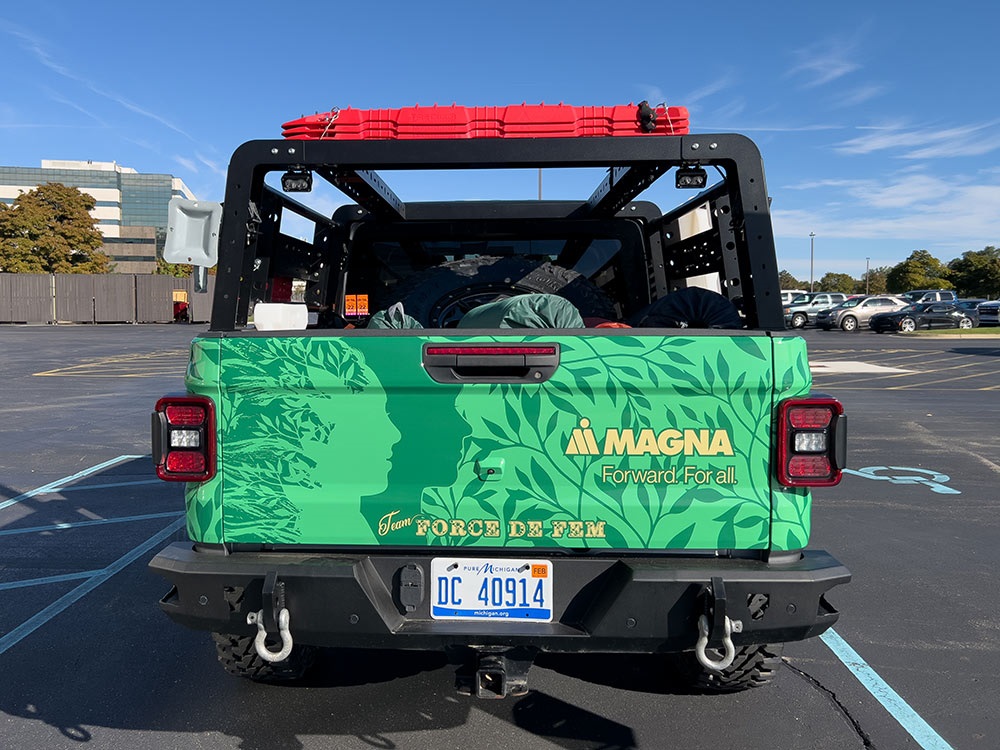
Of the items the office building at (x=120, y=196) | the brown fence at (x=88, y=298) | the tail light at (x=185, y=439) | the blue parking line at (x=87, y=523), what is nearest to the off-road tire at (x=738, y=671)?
the tail light at (x=185, y=439)

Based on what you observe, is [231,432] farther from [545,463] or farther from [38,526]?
[38,526]

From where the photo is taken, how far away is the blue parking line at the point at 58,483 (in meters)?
6.40

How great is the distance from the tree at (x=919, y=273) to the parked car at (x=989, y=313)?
3075 centimetres

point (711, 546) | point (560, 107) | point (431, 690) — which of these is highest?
point (560, 107)

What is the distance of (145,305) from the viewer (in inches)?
1695

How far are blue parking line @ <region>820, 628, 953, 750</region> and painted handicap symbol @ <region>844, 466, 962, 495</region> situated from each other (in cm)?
392

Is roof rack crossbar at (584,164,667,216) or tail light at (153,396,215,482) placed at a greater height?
roof rack crossbar at (584,164,667,216)

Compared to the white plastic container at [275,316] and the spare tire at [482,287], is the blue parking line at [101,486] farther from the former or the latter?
the white plastic container at [275,316]

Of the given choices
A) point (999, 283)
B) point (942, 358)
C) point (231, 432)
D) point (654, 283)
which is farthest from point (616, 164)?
point (999, 283)

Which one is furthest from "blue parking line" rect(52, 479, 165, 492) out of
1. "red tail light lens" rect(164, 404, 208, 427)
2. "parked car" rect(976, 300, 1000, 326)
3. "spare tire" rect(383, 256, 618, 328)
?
"parked car" rect(976, 300, 1000, 326)

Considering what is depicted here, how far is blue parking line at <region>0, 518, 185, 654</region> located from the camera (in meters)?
3.84

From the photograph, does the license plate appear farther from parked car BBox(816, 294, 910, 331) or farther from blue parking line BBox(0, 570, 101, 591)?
parked car BBox(816, 294, 910, 331)

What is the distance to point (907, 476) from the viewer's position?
296 inches

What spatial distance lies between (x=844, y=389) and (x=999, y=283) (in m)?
60.2
